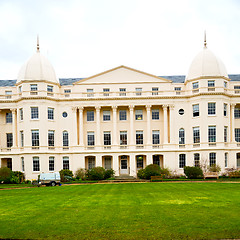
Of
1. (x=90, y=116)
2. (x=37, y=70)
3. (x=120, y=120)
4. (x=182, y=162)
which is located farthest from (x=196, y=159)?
(x=37, y=70)

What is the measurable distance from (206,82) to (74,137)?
2275 centimetres

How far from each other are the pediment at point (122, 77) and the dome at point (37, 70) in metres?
4.89

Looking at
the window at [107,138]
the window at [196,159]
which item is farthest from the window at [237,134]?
the window at [107,138]

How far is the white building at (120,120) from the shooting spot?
53.4 m

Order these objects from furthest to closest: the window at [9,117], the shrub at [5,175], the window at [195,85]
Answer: the window at [9,117], the window at [195,85], the shrub at [5,175]

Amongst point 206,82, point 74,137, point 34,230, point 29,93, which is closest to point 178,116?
point 206,82

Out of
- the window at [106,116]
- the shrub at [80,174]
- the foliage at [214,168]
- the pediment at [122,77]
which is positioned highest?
the pediment at [122,77]

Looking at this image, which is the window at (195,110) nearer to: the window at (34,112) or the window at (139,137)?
the window at (139,137)

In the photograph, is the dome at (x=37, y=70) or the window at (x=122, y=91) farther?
the window at (x=122, y=91)

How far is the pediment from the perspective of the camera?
56.4 metres

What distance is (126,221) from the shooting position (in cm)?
1474

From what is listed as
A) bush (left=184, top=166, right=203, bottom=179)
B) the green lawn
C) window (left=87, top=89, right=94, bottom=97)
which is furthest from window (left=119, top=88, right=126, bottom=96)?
the green lawn

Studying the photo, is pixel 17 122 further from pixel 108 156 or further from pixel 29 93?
pixel 108 156

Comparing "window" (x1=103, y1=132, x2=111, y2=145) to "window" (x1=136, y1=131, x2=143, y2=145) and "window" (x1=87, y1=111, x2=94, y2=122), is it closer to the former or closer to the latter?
"window" (x1=87, y1=111, x2=94, y2=122)
